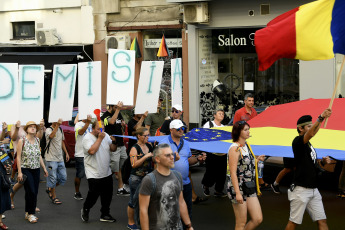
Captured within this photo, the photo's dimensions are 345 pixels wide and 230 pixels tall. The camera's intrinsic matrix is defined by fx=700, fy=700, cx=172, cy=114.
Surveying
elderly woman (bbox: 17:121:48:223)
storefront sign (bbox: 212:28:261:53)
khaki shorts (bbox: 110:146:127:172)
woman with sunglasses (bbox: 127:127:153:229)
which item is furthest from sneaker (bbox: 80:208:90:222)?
storefront sign (bbox: 212:28:261:53)

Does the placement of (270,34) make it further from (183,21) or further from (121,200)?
(183,21)

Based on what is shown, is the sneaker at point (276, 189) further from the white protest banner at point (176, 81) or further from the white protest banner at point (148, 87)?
the white protest banner at point (148, 87)

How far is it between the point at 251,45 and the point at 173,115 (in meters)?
→ 8.04

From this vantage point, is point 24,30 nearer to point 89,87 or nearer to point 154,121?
point 154,121

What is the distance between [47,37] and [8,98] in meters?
13.5

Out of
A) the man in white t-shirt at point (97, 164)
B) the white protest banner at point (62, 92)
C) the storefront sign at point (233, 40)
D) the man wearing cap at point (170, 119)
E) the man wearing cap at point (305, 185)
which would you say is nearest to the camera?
the man wearing cap at point (305, 185)

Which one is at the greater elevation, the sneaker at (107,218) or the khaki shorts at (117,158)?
the khaki shorts at (117,158)

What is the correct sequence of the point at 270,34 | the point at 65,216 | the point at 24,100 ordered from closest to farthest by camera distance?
the point at 270,34 → the point at 24,100 → the point at 65,216

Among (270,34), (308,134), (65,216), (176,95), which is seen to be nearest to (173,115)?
(176,95)

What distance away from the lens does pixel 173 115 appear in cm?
1276

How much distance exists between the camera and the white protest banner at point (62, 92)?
11414 mm

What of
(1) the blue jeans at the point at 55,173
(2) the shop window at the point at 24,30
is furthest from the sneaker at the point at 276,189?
(2) the shop window at the point at 24,30

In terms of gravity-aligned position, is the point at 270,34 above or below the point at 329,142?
above

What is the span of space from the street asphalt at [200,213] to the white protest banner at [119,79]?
Answer: 1972 mm
